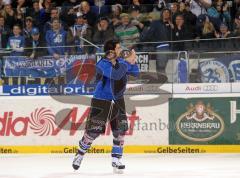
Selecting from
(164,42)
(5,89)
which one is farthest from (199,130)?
(5,89)

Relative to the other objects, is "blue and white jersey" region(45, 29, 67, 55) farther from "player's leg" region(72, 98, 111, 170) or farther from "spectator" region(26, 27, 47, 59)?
"player's leg" region(72, 98, 111, 170)

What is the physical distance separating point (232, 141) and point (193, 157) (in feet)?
3.37

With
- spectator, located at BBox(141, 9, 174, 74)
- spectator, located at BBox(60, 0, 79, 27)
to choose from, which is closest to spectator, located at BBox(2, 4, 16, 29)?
spectator, located at BBox(60, 0, 79, 27)

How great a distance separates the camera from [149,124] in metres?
12.4

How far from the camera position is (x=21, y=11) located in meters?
14.7

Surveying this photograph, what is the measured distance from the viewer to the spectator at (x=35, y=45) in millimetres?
12656

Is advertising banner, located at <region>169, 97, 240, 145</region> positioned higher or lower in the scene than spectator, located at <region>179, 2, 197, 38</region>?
lower

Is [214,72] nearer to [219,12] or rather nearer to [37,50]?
[219,12]

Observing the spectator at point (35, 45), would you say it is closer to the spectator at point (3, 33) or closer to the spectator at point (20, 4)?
the spectator at point (3, 33)

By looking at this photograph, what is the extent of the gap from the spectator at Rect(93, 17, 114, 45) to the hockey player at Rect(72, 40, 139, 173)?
12.7 ft

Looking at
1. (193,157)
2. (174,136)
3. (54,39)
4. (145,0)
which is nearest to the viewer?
(193,157)

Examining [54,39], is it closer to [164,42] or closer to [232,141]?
[164,42]

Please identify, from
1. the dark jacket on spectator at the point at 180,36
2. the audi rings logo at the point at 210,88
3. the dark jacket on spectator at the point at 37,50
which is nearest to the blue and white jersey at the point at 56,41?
the dark jacket on spectator at the point at 37,50

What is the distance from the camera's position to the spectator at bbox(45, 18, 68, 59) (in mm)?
12711
